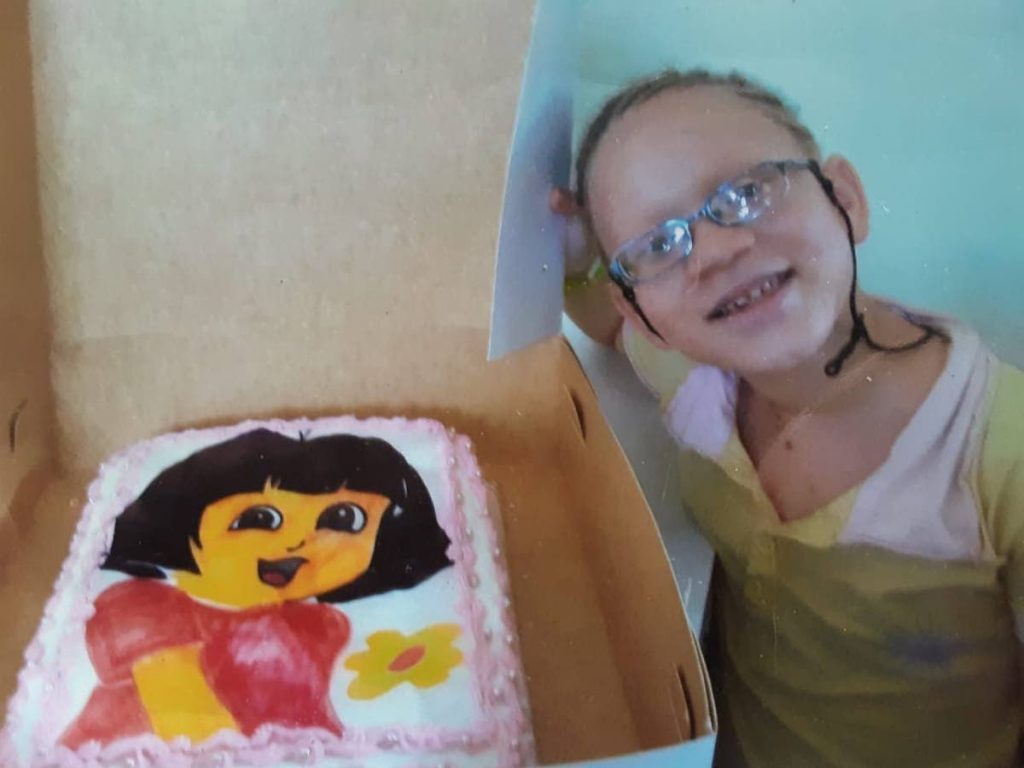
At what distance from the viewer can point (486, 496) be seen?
2.11 feet

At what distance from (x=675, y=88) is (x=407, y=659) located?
308 millimetres

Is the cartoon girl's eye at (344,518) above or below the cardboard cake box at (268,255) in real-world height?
below

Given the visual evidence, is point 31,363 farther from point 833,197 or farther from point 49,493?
point 833,197

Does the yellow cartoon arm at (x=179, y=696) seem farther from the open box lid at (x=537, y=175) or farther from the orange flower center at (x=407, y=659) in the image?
the open box lid at (x=537, y=175)

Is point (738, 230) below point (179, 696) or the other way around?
the other way around

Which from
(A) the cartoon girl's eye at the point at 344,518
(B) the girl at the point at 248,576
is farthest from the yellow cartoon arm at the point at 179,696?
(A) the cartoon girl's eye at the point at 344,518

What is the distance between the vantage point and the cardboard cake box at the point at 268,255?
2.00 ft

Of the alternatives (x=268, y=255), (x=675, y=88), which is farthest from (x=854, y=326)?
(x=268, y=255)

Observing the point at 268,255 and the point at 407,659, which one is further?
the point at 268,255

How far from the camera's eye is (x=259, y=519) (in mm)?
615

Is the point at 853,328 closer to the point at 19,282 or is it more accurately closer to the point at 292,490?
the point at 292,490

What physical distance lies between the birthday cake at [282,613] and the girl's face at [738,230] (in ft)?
0.71

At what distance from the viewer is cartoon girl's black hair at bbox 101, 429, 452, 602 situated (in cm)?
59

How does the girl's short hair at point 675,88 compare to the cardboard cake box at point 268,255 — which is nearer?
the girl's short hair at point 675,88
